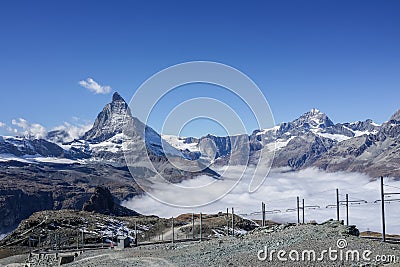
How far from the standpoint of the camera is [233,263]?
31.8m

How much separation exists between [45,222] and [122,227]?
1816 centimetres

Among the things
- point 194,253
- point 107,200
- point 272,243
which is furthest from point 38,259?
point 107,200

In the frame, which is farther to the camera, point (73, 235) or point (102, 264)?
point (73, 235)

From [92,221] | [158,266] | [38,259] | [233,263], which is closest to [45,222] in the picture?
[92,221]

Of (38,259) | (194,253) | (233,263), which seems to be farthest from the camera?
(38,259)

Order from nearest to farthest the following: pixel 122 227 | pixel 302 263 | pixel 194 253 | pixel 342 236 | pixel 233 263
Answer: pixel 302 263 → pixel 233 263 → pixel 342 236 → pixel 194 253 → pixel 122 227

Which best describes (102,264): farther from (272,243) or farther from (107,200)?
(107,200)

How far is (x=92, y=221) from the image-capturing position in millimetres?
116938

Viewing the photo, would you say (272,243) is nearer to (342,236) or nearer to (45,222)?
(342,236)

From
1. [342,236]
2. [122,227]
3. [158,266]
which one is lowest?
[122,227]

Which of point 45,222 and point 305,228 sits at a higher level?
point 305,228

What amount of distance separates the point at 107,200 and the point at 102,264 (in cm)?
16091

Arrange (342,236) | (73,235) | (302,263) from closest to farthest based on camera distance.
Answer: (302,263) < (342,236) < (73,235)

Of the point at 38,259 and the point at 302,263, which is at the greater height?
the point at 302,263
